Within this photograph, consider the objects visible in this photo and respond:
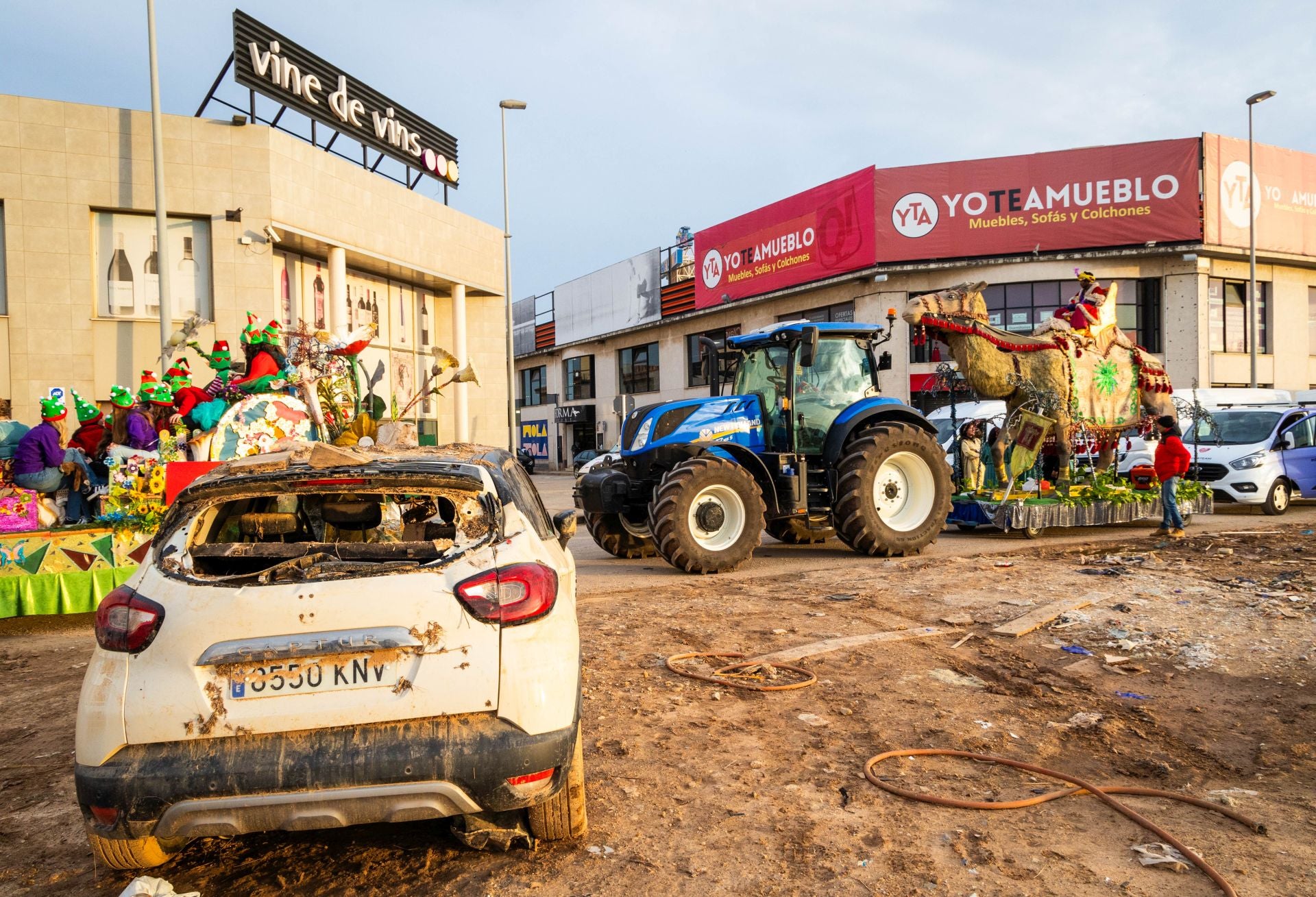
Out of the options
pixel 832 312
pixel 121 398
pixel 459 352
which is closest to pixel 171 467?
pixel 121 398

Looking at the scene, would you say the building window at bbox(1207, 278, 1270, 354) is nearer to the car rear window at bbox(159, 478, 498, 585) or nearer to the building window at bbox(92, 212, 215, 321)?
the building window at bbox(92, 212, 215, 321)

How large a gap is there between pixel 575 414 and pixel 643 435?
121 feet

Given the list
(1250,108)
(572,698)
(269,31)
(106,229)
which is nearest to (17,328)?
(106,229)

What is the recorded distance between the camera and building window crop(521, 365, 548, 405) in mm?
51594

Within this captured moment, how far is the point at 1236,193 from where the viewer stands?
27141 millimetres

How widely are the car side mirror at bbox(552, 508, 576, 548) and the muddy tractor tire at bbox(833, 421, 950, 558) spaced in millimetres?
6324

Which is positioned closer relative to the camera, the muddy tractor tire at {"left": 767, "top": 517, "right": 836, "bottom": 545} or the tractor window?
the tractor window

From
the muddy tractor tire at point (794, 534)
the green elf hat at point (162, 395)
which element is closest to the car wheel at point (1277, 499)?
the muddy tractor tire at point (794, 534)

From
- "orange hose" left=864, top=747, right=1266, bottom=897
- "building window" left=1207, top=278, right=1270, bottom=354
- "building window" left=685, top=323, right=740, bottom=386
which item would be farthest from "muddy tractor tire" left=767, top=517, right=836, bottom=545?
"building window" left=685, top=323, right=740, bottom=386

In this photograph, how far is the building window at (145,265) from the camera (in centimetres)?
1711

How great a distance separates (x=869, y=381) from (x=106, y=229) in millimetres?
15355

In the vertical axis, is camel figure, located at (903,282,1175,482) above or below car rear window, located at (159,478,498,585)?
above

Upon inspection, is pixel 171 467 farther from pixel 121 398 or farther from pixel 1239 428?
pixel 1239 428

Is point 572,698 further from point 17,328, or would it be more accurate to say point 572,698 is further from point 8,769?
point 17,328
